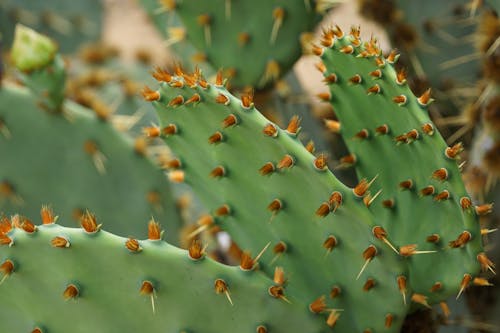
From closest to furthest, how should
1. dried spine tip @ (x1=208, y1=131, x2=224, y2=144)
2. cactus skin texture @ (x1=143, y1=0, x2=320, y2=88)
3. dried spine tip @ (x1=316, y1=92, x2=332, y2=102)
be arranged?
1. dried spine tip @ (x1=208, y1=131, x2=224, y2=144)
2. dried spine tip @ (x1=316, y1=92, x2=332, y2=102)
3. cactus skin texture @ (x1=143, y1=0, x2=320, y2=88)

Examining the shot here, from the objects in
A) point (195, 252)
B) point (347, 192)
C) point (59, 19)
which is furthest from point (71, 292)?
point (59, 19)

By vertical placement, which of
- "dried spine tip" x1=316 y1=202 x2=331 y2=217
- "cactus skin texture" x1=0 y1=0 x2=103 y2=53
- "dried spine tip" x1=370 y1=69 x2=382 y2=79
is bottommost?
"cactus skin texture" x1=0 y1=0 x2=103 y2=53

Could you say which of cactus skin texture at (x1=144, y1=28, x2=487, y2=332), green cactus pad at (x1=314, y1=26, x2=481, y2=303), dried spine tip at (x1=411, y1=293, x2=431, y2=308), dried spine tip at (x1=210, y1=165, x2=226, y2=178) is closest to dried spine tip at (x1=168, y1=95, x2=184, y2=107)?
cactus skin texture at (x1=144, y1=28, x2=487, y2=332)

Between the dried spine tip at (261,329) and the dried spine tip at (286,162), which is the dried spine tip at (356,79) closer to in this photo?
the dried spine tip at (286,162)

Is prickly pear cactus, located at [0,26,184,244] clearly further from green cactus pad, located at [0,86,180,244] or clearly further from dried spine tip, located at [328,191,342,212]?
dried spine tip, located at [328,191,342,212]

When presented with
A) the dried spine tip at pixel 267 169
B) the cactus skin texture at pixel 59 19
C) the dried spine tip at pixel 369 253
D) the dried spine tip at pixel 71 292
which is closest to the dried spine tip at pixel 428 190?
the dried spine tip at pixel 369 253
